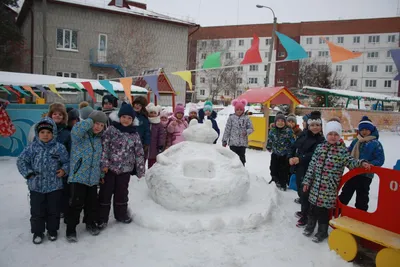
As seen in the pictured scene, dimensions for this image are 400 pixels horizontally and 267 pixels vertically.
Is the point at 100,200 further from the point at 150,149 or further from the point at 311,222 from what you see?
the point at 311,222

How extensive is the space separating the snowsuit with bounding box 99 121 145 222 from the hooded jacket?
545 millimetres

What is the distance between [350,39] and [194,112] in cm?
4319

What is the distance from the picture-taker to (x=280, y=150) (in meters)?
6.19

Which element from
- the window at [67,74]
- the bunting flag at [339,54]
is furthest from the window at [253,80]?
the bunting flag at [339,54]

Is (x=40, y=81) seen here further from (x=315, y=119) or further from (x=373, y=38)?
(x=373, y=38)

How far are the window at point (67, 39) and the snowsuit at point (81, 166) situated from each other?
871 inches

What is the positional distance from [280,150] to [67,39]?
72.0ft

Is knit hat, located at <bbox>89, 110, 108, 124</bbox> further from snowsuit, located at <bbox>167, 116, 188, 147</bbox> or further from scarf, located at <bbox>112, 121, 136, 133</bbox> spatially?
snowsuit, located at <bbox>167, 116, 188, 147</bbox>

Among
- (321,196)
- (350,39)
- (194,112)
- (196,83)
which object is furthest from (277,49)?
(321,196)

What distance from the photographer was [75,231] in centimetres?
377

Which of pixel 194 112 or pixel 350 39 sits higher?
pixel 350 39

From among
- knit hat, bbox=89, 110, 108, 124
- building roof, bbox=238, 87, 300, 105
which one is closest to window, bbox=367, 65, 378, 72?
building roof, bbox=238, 87, 300, 105

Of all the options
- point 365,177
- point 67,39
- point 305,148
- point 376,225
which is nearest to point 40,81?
point 305,148

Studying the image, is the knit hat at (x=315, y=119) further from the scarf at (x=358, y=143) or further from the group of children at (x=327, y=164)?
the scarf at (x=358, y=143)
